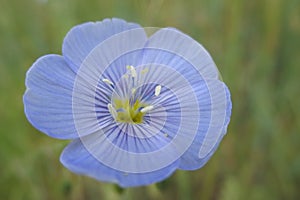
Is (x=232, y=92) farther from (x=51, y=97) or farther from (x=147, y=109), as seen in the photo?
(x=51, y=97)

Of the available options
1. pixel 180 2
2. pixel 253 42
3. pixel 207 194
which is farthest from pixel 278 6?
pixel 207 194

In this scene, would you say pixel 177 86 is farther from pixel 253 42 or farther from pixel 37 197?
pixel 253 42

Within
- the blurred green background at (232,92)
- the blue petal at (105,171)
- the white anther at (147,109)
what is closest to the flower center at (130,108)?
the white anther at (147,109)

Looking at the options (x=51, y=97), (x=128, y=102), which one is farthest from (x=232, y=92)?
(x=51, y=97)

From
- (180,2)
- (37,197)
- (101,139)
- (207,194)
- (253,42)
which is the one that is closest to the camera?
(101,139)

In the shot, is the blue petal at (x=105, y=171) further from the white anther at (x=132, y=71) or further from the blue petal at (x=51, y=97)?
the white anther at (x=132, y=71)

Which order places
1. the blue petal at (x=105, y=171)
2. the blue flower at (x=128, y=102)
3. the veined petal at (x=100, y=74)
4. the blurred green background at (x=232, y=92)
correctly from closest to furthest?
the blue petal at (x=105, y=171), the blue flower at (x=128, y=102), the veined petal at (x=100, y=74), the blurred green background at (x=232, y=92)
